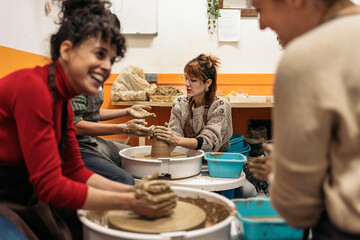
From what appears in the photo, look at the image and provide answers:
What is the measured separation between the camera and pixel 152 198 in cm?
118

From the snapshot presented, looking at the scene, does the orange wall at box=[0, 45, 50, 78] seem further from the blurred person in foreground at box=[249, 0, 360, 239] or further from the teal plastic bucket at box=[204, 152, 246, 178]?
the blurred person in foreground at box=[249, 0, 360, 239]

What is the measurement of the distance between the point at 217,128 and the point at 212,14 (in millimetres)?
2734

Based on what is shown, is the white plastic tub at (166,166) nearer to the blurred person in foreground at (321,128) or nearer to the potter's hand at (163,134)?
the potter's hand at (163,134)

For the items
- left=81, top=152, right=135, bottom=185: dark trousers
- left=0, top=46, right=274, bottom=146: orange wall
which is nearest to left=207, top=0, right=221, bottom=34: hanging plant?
left=0, top=46, right=274, bottom=146: orange wall

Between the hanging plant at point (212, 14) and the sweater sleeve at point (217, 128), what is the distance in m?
2.33

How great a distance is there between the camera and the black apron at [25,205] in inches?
48.6

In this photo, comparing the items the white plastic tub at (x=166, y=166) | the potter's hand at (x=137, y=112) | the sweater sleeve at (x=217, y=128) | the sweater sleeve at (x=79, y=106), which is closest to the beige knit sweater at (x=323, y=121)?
the white plastic tub at (x=166, y=166)

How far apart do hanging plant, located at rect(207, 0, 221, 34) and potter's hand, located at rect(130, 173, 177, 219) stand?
4004 mm

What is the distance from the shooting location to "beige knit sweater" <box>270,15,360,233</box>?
0.72 metres

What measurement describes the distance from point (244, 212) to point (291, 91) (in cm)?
78

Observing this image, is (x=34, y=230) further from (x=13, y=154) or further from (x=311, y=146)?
(x=311, y=146)

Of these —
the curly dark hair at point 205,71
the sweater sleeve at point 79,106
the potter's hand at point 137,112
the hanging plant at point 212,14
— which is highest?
the hanging plant at point 212,14

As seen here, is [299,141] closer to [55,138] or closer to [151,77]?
[55,138]

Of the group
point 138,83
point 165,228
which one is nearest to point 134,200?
point 165,228
